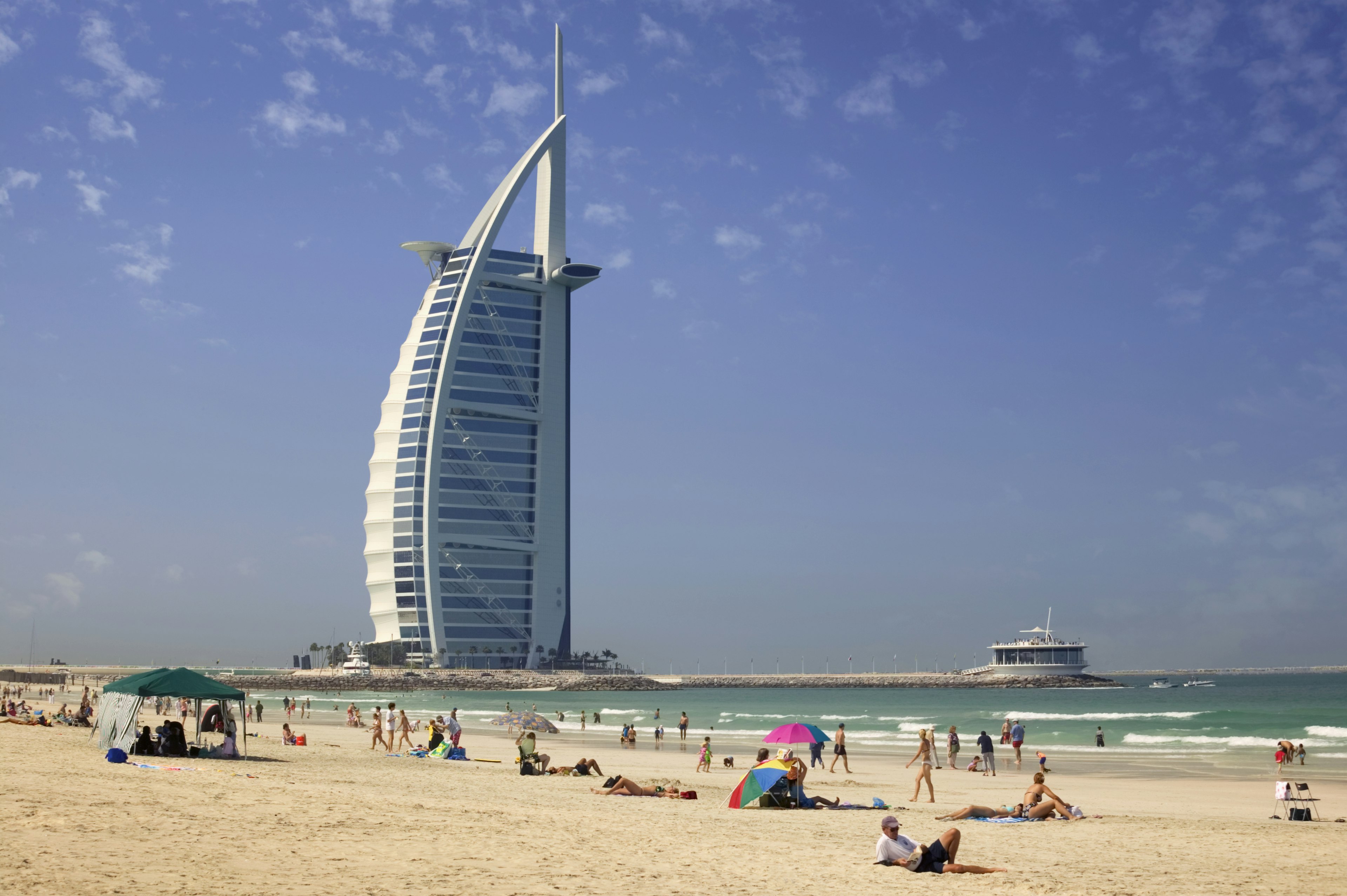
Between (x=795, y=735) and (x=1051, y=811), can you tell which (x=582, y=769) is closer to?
(x=795, y=735)

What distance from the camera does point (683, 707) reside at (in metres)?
78.2

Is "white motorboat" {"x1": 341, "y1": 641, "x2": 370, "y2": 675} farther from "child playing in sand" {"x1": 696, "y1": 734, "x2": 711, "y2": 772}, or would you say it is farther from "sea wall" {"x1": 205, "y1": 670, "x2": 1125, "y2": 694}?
"child playing in sand" {"x1": 696, "y1": 734, "x2": 711, "y2": 772}

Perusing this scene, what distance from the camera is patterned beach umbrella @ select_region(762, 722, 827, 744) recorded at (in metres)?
21.1

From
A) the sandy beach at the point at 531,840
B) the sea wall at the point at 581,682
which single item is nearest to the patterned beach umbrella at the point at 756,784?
the sandy beach at the point at 531,840

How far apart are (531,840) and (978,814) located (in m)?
7.16

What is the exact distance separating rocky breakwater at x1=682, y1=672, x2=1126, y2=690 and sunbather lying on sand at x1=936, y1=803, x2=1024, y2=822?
11491 centimetres

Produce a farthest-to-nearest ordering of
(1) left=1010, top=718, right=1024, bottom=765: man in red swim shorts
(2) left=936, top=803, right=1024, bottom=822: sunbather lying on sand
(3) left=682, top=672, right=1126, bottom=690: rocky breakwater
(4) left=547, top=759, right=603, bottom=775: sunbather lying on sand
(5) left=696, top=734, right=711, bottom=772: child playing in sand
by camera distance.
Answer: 1. (3) left=682, top=672, right=1126, bottom=690: rocky breakwater
2. (1) left=1010, top=718, right=1024, bottom=765: man in red swim shorts
3. (5) left=696, top=734, right=711, bottom=772: child playing in sand
4. (4) left=547, top=759, right=603, bottom=775: sunbather lying on sand
5. (2) left=936, top=803, right=1024, bottom=822: sunbather lying on sand

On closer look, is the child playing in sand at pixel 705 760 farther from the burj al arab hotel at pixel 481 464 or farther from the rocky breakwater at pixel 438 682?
the burj al arab hotel at pixel 481 464

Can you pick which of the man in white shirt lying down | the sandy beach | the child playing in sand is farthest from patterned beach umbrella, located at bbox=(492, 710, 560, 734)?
the man in white shirt lying down

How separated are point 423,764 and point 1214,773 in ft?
62.7

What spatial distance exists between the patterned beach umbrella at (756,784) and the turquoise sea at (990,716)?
1597 centimetres

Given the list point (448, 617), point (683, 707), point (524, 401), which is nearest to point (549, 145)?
point (524, 401)

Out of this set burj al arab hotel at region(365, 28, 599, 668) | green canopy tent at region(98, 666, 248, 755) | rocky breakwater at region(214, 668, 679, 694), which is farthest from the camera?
burj al arab hotel at region(365, 28, 599, 668)

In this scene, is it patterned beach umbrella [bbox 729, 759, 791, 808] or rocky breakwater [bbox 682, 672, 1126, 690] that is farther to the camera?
rocky breakwater [bbox 682, 672, 1126, 690]
